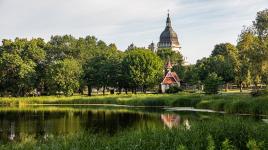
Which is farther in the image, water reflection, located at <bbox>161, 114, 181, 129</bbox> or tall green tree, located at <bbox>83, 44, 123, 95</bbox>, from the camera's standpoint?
tall green tree, located at <bbox>83, 44, 123, 95</bbox>

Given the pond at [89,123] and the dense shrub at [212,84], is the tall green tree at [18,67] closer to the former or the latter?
the dense shrub at [212,84]

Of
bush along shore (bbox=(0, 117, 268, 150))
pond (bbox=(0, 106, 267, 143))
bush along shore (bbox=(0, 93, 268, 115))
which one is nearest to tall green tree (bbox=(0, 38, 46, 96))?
bush along shore (bbox=(0, 93, 268, 115))

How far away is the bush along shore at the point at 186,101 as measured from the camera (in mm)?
42062

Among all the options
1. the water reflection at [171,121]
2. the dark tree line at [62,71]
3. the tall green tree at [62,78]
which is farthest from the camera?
the dark tree line at [62,71]

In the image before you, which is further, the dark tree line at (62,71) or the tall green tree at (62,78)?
the dark tree line at (62,71)

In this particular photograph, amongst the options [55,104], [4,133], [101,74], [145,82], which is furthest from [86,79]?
[4,133]

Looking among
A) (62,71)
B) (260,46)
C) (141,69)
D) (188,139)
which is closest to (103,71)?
(141,69)

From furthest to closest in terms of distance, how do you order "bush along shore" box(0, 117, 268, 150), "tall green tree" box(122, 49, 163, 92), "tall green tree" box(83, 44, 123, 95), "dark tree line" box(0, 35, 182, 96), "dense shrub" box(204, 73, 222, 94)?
"tall green tree" box(83, 44, 123, 95), "tall green tree" box(122, 49, 163, 92), "dark tree line" box(0, 35, 182, 96), "dense shrub" box(204, 73, 222, 94), "bush along shore" box(0, 117, 268, 150)

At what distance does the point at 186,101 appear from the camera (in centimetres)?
5547

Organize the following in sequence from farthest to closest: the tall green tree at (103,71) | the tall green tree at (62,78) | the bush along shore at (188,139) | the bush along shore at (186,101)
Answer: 1. the tall green tree at (103,71)
2. the tall green tree at (62,78)
3. the bush along shore at (186,101)
4. the bush along shore at (188,139)

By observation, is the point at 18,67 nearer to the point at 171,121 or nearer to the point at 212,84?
the point at 212,84

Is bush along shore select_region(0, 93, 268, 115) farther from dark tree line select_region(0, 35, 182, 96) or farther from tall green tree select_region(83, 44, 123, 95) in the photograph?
tall green tree select_region(83, 44, 123, 95)

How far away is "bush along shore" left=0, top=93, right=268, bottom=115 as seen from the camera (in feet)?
138

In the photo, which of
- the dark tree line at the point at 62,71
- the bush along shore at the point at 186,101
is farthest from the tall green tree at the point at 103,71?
the bush along shore at the point at 186,101
